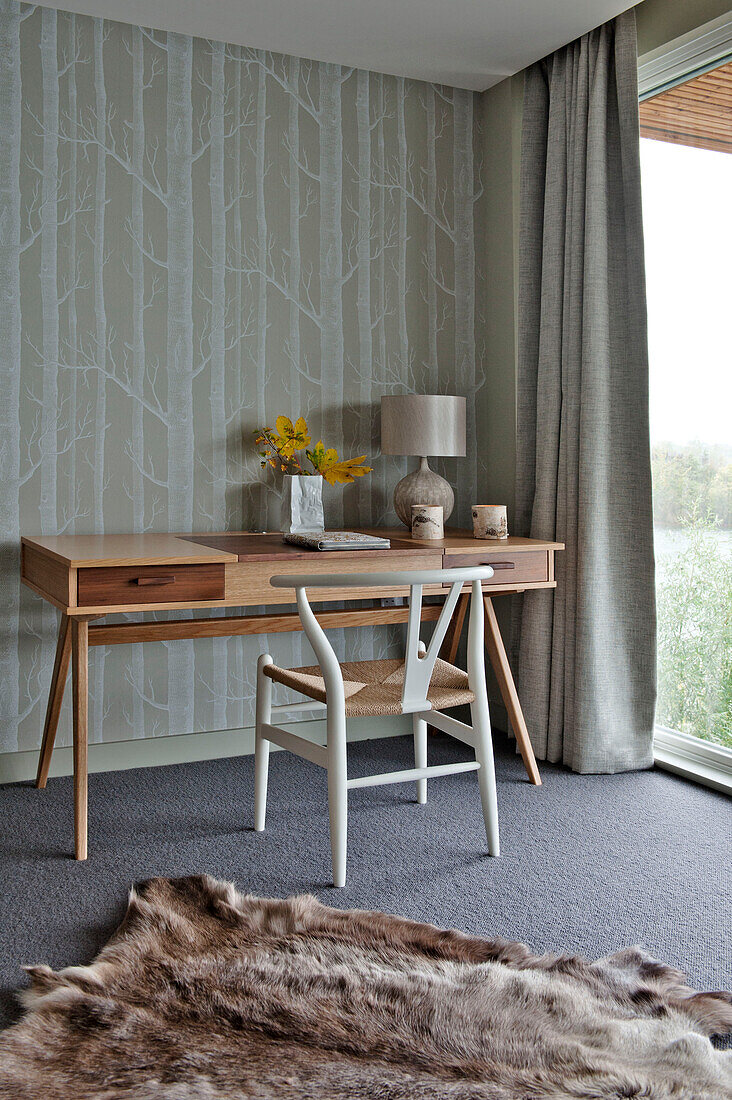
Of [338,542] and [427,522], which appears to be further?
[427,522]

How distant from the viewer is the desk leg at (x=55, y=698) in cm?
267

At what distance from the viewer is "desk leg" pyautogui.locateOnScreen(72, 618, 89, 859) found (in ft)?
7.68

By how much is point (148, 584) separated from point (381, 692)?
0.65m

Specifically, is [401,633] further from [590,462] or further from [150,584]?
[150,584]

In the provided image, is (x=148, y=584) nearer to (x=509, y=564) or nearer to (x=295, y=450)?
(x=295, y=450)

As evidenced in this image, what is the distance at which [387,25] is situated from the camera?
2918 mm

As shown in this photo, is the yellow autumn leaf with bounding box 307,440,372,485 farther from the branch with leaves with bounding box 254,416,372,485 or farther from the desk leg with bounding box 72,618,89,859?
the desk leg with bounding box 72,618,89,859

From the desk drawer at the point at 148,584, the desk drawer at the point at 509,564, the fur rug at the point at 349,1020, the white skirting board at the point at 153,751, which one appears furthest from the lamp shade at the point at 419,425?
the fur rug at the point at 349,1020

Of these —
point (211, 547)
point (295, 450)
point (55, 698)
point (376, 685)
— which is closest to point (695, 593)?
point (376, 685)

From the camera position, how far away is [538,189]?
3.21 m

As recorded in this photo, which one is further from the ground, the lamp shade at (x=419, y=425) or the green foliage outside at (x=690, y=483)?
the lamp shade at (x=419, y=425)

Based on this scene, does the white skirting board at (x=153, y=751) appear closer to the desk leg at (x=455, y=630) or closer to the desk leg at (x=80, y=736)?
the desk leg at (x=455, y=630)

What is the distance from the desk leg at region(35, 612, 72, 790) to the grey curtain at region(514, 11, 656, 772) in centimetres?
150

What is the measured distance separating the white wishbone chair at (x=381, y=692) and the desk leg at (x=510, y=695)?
16.8 inches
